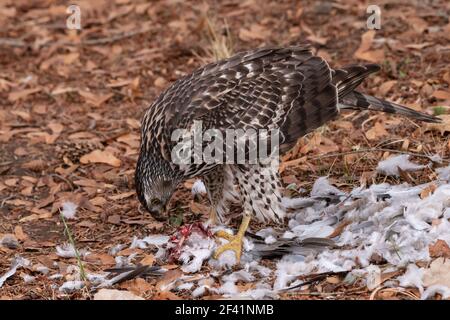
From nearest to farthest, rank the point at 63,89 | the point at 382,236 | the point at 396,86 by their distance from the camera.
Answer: the point at 382,236 → the point at 396,86 → the point at 63,89

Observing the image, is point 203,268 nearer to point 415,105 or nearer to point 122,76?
point 415,105

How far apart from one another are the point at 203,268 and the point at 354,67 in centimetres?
196

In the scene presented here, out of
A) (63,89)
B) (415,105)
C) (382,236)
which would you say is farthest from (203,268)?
(63,89)

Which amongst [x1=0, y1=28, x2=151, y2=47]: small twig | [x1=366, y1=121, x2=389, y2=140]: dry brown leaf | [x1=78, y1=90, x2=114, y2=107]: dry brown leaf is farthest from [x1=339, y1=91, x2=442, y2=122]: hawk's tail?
[x1=0, y1=28, x2=151, y2=47]: small twig

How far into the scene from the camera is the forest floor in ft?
22.1

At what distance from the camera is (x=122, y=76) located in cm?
999

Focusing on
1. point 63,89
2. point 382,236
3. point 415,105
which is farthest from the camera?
point 63,89

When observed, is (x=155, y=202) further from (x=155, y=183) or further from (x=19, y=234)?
(x=19, y=234)

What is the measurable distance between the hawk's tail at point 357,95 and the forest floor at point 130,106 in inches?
12.4

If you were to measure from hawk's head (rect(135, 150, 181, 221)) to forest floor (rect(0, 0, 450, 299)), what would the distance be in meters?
0.36

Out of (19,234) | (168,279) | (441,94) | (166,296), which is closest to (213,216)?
(168,279)

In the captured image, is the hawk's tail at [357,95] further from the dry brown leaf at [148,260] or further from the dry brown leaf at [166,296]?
the dry brown leaf at [166,296]

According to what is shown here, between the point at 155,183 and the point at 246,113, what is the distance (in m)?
0.83

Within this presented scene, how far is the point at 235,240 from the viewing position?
20.2 feet
